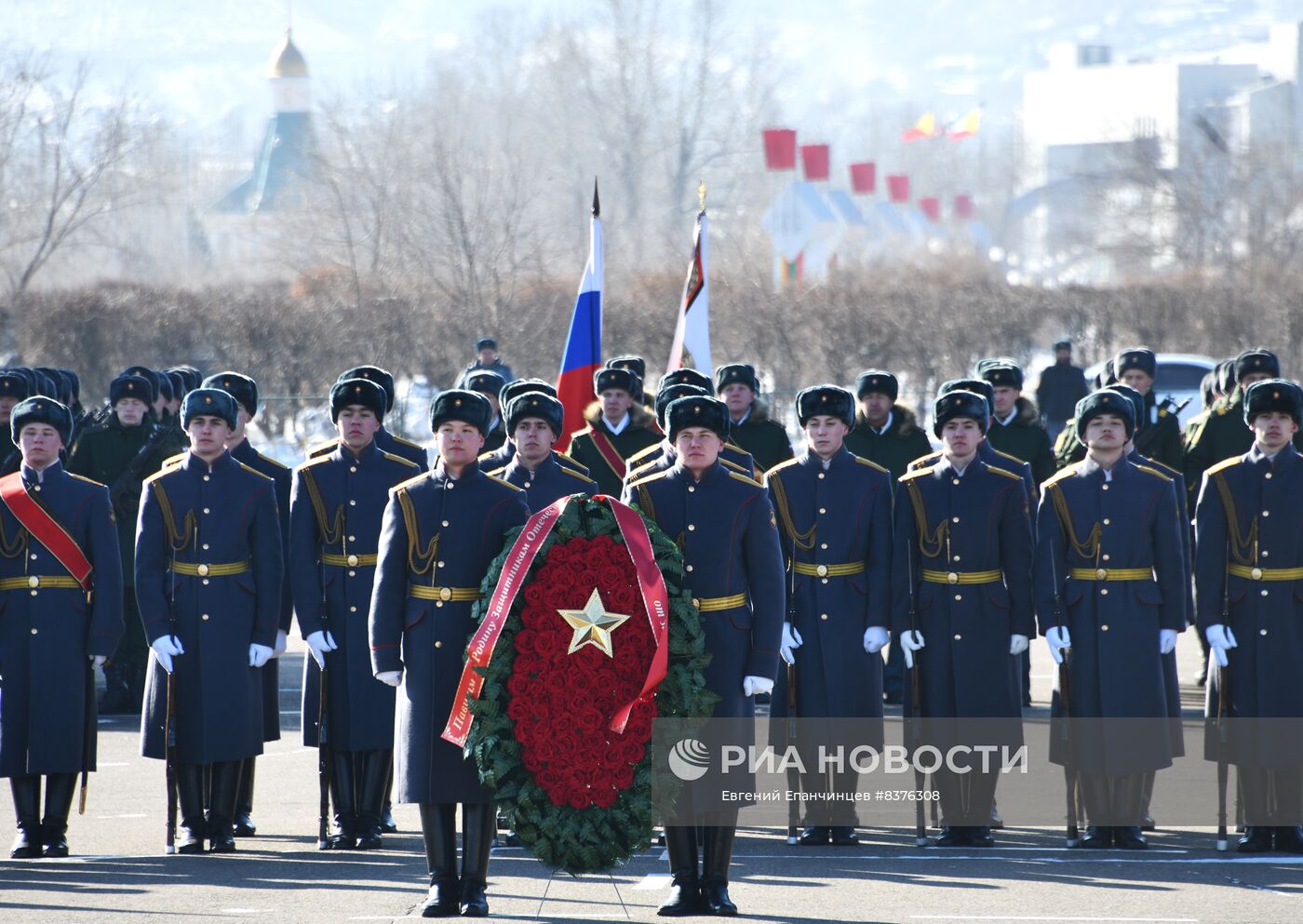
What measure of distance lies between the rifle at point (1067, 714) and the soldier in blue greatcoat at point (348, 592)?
9.14 feet

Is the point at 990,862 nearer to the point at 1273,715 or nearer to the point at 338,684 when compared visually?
the point at 1273,715

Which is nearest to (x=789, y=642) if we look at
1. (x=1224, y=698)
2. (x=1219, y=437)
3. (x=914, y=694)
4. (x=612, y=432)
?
(x=914, y=694)

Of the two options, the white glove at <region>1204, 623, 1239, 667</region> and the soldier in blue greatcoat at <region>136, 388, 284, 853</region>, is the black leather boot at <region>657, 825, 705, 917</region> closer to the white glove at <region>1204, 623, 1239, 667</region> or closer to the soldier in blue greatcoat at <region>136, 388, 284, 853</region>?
the soldier in blue greatcoat at <region>136, 388, 284, 853</region>

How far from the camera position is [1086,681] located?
8164 millimetres

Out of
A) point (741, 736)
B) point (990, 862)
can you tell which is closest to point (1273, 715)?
point (990, 862)

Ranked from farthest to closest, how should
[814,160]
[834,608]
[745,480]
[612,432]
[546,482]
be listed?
1. [814,160]
2. [612,432]
3. [546,482]
4. [834,608]
5. [745,480]

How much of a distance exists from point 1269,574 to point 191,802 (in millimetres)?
4591

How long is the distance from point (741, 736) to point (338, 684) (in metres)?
2.05

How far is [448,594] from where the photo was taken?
6.97 m

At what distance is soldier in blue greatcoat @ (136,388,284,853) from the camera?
809 cm

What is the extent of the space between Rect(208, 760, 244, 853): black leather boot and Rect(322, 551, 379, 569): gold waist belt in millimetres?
927

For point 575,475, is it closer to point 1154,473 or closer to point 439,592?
point 439,592

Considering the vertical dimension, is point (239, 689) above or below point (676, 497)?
below

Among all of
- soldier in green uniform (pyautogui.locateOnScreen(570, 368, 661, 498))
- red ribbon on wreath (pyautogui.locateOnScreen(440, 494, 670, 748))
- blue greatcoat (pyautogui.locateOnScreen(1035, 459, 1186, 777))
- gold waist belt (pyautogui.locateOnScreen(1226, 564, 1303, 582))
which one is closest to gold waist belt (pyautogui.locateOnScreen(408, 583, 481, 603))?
red ribbon on wreath (pyautogui.locateOnScreen(440, 494, 670, 748))
